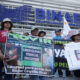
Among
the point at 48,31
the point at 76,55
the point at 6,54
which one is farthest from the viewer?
the point at 48,31

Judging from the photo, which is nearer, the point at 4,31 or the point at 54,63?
the point at 4,31

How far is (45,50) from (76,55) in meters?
0.82

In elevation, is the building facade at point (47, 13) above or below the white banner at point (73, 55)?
above

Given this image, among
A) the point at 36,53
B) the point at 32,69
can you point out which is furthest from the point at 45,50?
the point at 32,69

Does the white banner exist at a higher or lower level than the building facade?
lower

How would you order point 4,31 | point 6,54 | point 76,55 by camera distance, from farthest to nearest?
point 76,55 < point 4,31 < point 6,54

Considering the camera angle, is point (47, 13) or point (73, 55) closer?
point (73, 55)

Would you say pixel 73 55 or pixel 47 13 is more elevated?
pixel 47 13

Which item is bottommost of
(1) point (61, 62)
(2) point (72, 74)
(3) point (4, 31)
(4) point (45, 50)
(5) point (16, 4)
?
(2) point (72, 74)

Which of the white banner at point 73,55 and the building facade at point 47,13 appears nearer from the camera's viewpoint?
the white banner at point 73,55

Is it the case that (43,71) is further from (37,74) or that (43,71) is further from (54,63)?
(54,63)

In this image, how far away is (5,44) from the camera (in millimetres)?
4551

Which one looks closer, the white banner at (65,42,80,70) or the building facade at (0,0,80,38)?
the white banner at (65,42,80,70)

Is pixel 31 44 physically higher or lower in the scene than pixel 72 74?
higher
